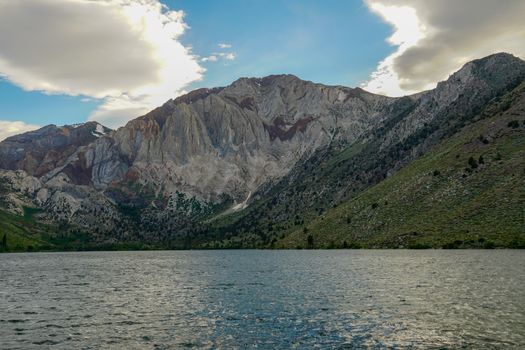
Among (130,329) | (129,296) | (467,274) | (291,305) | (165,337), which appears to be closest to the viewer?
(165,337)

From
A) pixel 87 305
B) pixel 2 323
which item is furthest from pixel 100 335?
→ pixel 87 305

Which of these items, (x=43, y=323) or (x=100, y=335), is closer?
(x=100, y=335)

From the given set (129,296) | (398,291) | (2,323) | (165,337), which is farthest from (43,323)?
(398,291)

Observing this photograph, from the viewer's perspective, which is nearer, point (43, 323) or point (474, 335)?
point (474, 335)

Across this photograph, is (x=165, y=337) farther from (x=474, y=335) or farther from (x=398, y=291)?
(x=398, y=291)

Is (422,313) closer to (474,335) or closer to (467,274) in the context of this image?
(474,335)

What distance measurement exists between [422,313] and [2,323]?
52757 mm

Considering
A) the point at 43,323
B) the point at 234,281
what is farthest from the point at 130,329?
the point at 234,281

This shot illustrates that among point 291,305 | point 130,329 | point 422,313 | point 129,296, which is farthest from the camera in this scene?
point 129,296

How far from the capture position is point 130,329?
55281mm

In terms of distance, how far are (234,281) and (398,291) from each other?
140ft

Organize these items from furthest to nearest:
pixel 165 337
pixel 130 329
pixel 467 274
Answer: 1. pixel 467 274
2. pixel 130 329
3. pixel 165 337

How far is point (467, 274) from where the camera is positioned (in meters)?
98.4

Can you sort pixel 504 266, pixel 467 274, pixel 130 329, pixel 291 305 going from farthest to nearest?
1. pixel 504 266
2. pixel 467 274
3. pixel 291 305
4. pixel 130 329
